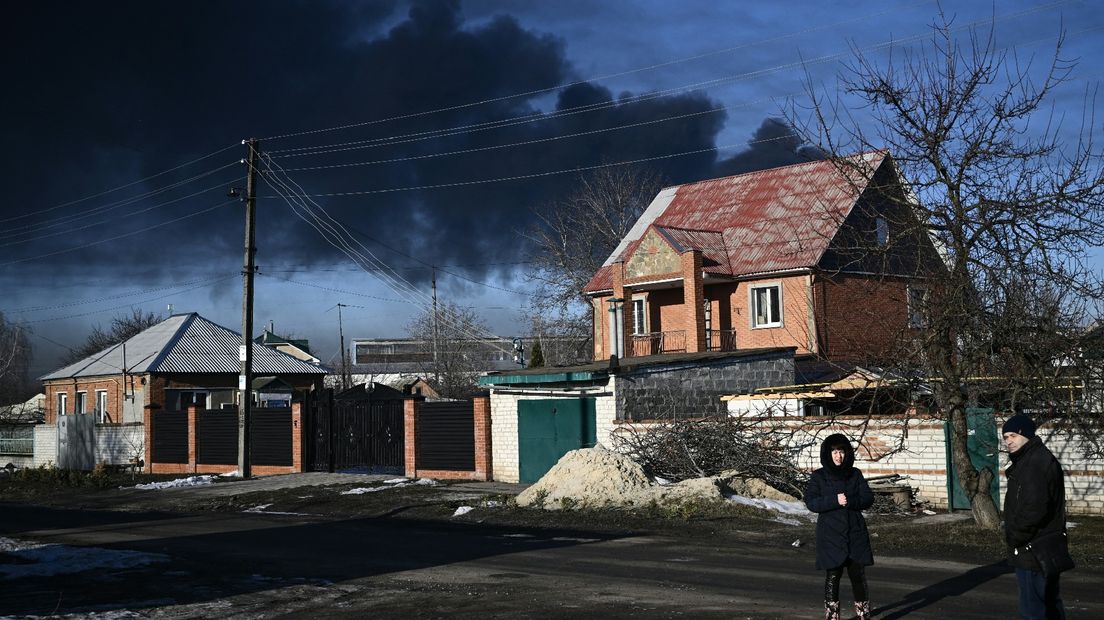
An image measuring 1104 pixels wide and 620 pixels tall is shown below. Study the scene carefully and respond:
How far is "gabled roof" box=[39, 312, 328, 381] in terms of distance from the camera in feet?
156

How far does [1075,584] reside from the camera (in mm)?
10688

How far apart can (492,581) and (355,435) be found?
19.0m

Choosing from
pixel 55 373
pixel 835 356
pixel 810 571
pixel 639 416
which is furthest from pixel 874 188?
pixel 55 373

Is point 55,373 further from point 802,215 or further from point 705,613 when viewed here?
point 705,613

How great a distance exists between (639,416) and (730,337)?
13.3 metres

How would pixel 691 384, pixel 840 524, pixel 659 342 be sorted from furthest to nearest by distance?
pixel 659 342
pixel 691 384
pixel 840 524

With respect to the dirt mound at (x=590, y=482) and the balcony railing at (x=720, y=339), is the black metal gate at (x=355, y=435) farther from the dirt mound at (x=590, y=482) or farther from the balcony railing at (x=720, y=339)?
the balcony railing at (x=720, y=339)

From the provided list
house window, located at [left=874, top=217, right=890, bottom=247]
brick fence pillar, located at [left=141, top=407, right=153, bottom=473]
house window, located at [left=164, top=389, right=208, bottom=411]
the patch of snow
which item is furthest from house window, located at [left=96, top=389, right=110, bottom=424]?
the patch of snow

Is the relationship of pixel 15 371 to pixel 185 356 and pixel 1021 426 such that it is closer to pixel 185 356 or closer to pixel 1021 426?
pixel 185 356

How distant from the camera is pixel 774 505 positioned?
1806 centimetres

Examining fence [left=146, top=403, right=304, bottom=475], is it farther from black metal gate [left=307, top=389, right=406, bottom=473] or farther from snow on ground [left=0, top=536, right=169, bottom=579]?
snow on ground [left=0, top=536, right=169, bottom=579]

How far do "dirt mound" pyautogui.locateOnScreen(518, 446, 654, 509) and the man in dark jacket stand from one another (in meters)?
11.8

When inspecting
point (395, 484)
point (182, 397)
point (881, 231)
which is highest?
point (881, 231)

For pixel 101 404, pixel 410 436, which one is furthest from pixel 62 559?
pixel 101 404
